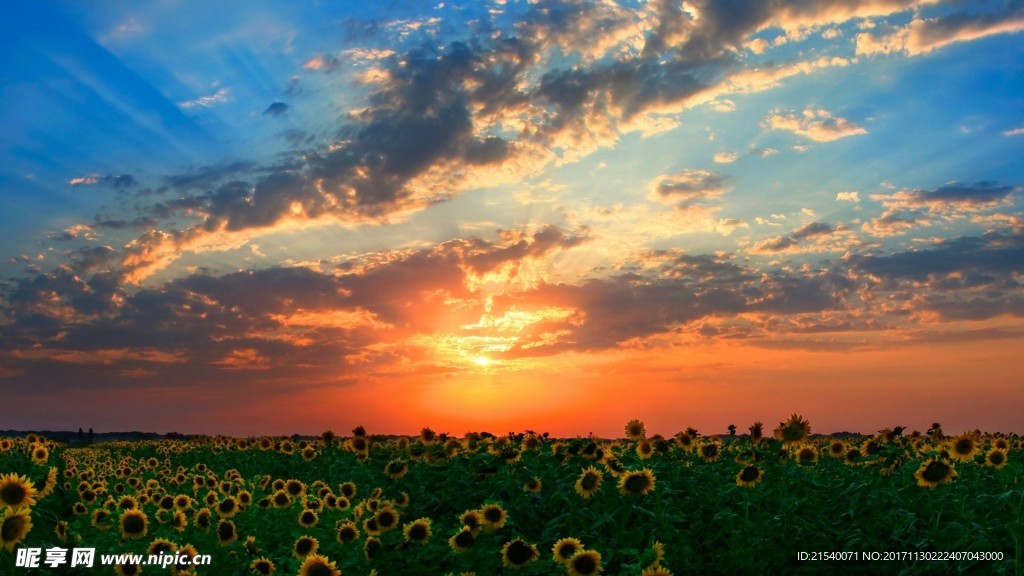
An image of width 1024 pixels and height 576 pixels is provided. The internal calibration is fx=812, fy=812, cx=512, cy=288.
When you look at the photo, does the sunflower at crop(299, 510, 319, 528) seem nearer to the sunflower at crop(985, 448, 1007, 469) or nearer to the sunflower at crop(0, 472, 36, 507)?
the sunflower at crop(0, 472, 36, 507)

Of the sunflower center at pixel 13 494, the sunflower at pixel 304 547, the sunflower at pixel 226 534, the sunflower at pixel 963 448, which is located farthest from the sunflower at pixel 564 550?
the sunflower at pixel 963 448

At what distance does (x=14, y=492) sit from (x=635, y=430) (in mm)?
9545

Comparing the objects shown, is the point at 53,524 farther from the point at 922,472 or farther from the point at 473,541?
the point at 922,472

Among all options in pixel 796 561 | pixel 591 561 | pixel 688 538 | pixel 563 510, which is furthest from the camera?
pixel 563 510

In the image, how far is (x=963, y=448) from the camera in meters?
11.3

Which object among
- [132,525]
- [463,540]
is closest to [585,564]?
[463,540]

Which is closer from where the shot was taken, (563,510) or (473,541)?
(473,541)

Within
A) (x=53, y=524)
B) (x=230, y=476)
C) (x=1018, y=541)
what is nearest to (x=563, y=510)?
(x=1018, y=541)

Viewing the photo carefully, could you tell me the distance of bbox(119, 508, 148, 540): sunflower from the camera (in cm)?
991

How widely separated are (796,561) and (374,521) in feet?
16.9

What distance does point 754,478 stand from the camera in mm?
10289

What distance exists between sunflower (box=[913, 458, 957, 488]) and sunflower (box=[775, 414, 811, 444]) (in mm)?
1437

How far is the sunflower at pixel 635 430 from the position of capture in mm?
14258

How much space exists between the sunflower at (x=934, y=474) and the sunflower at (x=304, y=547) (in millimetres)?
7541
